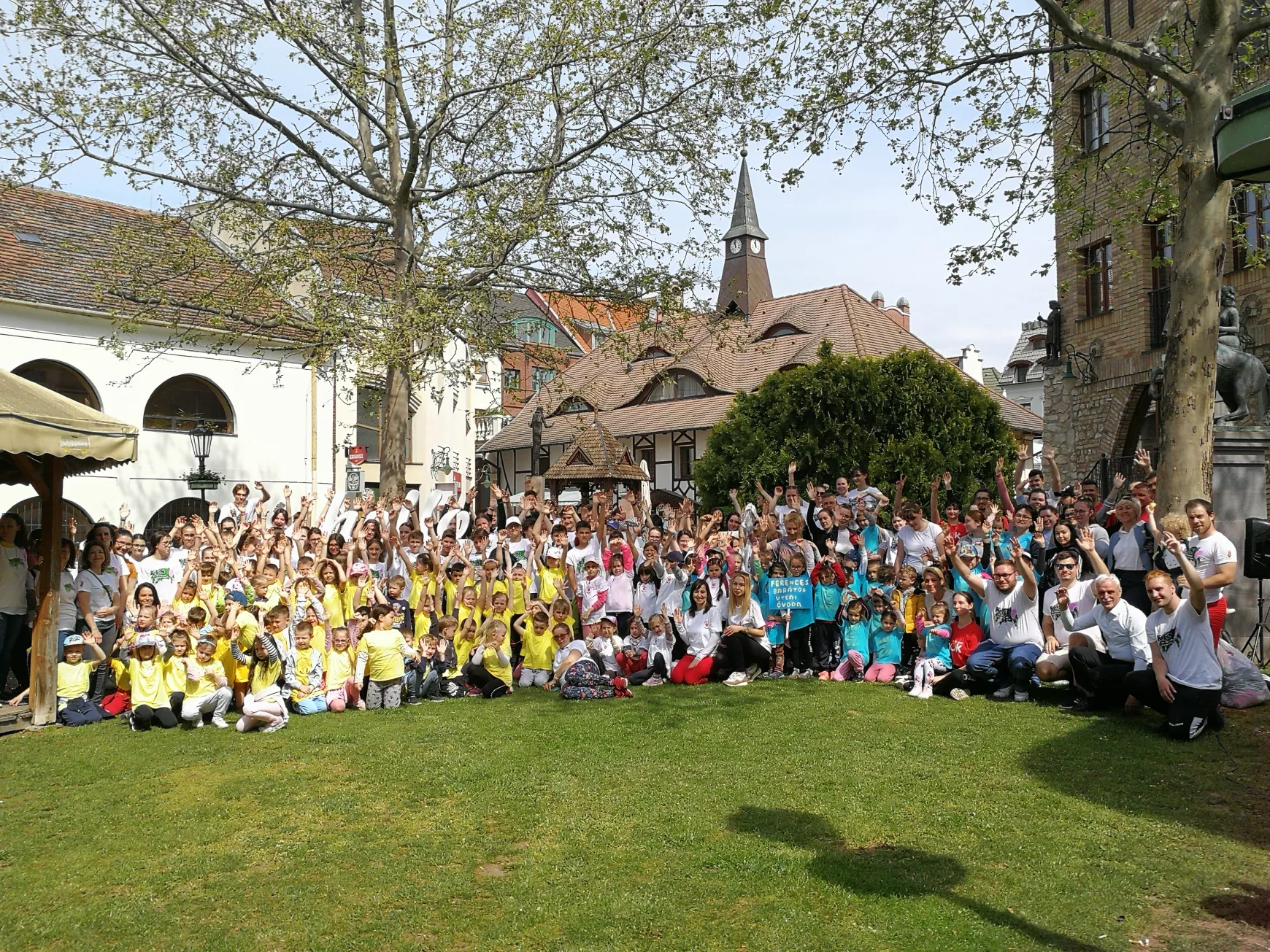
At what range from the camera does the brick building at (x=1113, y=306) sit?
17.4m

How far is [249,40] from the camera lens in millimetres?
14648

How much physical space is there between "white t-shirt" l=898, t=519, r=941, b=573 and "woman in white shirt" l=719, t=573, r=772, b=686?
180 centimetres

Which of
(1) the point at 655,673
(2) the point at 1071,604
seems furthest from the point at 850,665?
(2) the point at 1071,604

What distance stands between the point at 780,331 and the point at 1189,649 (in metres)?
32.4

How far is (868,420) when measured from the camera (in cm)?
2222

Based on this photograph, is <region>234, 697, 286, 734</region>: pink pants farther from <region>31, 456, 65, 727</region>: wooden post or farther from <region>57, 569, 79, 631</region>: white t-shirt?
<region>57, 569, 79, 631</region>: white t-shirt

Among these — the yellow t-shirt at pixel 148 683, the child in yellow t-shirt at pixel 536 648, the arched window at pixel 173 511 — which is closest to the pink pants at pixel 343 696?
the yellow t-shirt at pixel 148 683

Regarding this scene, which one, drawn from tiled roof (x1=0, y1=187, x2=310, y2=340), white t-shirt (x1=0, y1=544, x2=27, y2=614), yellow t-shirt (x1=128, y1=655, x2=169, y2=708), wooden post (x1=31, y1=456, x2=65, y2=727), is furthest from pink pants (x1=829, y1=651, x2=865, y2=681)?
tiled roof (x1=0, y1=187, x2=310, y2=340)

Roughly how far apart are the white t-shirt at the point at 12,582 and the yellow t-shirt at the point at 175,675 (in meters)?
1.85

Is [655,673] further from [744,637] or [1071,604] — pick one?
[1071,604]

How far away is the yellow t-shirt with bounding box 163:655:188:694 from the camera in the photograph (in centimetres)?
891

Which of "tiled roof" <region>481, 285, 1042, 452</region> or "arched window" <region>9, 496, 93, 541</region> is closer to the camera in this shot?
"arched window" <region>9, 496, 93, 541</region>

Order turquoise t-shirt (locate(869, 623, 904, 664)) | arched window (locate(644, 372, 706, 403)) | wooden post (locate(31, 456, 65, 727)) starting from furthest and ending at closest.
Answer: arched window (locate(644, 372, 706, 403)), turquoise t-shirt (locate(869, 623, 904, 664)), wooden post (locate(31, 456, 65, 727))

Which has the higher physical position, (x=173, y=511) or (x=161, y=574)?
(x=173, y=511)
